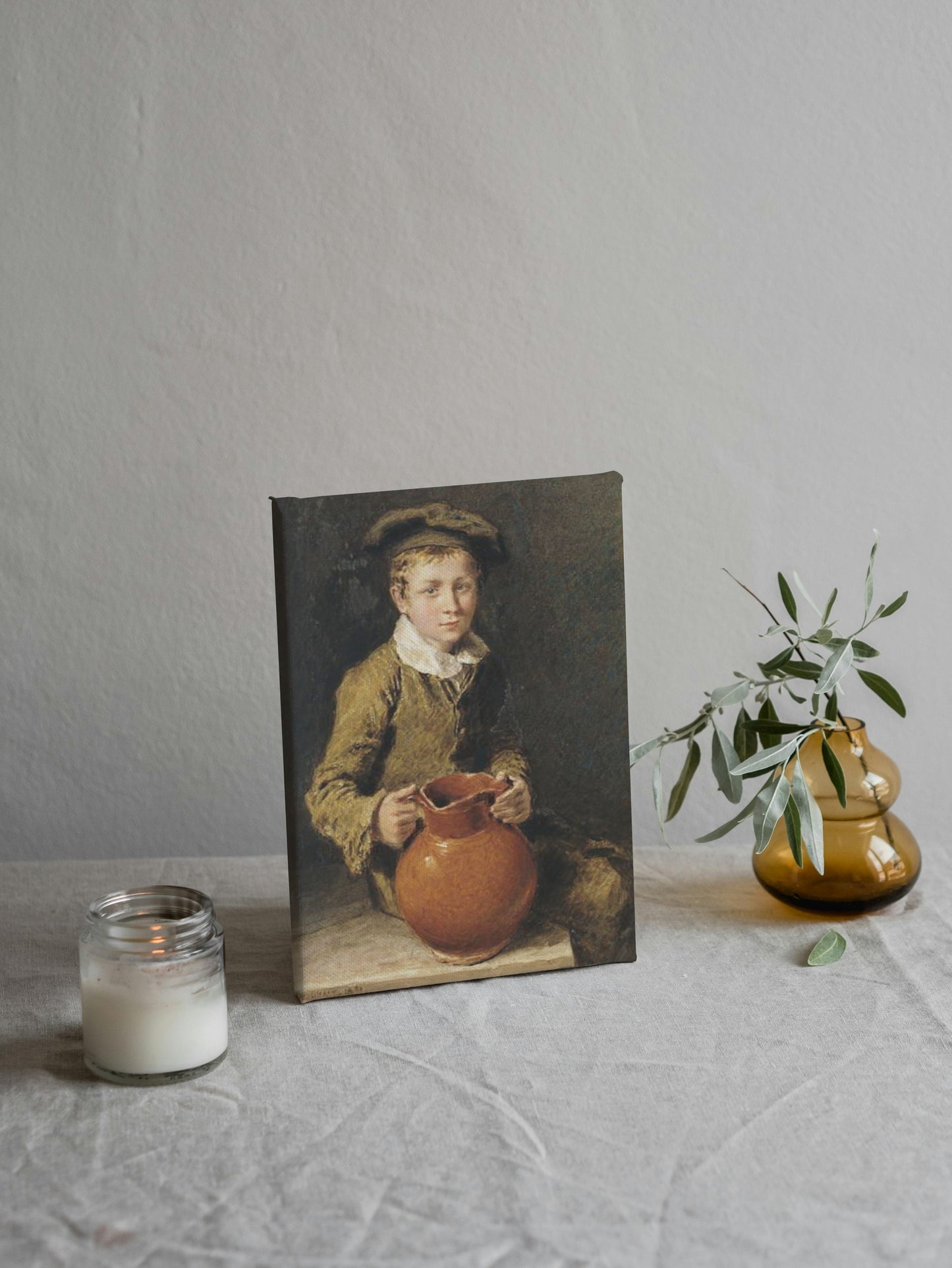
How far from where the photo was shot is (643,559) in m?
1.15

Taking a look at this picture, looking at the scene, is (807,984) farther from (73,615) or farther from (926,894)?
(73,615)

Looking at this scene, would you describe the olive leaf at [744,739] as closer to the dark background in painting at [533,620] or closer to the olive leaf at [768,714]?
the olive leaf at [768,714]

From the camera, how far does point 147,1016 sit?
683 mm

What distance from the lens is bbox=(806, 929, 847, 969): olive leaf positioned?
0.84 metres

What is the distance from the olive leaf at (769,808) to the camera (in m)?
Answer: 0.80

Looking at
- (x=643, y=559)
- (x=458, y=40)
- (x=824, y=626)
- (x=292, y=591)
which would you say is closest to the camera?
(x=292, y=591)

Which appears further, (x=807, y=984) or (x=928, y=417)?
(x=928, y=417)

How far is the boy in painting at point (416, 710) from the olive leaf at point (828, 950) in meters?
0.21

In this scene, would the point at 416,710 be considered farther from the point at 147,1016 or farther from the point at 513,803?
the point at 147,1016

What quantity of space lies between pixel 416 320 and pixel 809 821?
56 cm

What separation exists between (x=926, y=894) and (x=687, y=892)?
184mm

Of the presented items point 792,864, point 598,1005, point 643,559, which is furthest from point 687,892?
point 643,559

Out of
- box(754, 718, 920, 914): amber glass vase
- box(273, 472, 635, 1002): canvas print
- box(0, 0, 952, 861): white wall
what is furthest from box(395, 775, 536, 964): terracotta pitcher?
box(0, 0, 952, 861): white wall

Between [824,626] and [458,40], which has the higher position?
[458,40]
